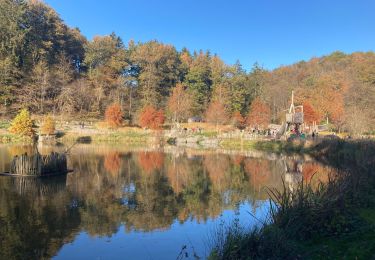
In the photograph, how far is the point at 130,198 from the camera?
16516mm

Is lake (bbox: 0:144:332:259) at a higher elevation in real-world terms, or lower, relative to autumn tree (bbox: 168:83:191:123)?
lower

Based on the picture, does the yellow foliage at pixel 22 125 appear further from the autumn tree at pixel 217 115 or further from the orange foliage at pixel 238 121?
the orange foliage at pixel 238 121

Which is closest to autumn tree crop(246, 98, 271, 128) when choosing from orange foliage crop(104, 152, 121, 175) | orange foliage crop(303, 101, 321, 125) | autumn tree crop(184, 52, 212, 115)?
orange foliage crop(303, 101, 321, 125)

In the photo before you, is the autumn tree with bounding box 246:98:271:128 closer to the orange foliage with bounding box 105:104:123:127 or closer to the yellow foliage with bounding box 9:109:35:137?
the orange foliage with bounding box 105:104:123:127

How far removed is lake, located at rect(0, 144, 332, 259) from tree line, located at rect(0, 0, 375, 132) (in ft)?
133

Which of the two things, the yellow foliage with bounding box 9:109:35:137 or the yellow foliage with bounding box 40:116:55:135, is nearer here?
the yellow foliage with bounding box 9:109:35:137

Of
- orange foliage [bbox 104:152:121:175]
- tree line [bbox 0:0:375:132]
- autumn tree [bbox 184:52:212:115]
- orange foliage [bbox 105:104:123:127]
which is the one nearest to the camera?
orange foliage [bbox 104:152:121:175]

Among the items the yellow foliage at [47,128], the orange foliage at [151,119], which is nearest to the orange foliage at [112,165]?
the yellow foliage at [47,128]

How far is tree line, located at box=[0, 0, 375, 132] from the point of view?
66875 mm

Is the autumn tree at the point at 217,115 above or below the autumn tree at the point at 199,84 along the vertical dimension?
below

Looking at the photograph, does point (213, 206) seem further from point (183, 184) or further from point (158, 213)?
point (183, 184)

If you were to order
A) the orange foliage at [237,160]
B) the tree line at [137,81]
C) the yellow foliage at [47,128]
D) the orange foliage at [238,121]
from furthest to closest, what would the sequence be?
the orange foliage at [238,121]
the tree line at [137,81]
the yellow foliage at [47,128]
the orange foliage at [237,160]

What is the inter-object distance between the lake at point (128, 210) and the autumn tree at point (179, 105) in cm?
4517

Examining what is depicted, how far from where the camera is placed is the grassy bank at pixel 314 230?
7578 mm
